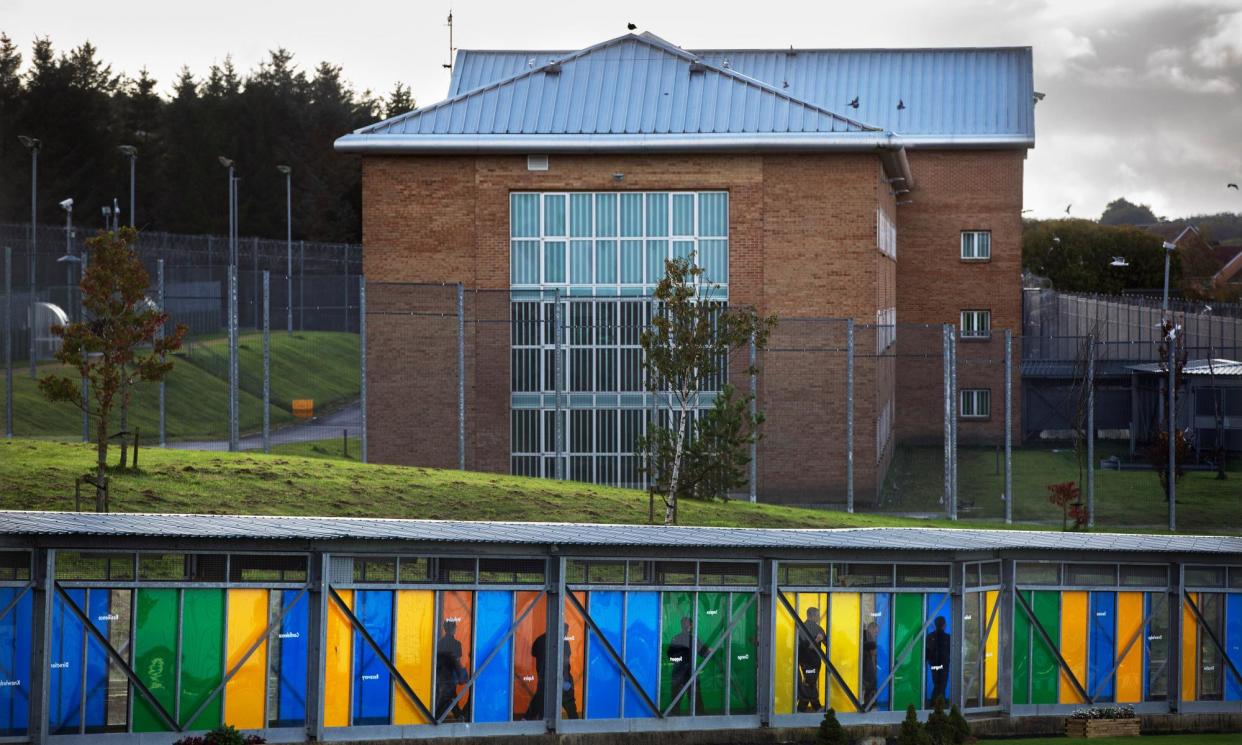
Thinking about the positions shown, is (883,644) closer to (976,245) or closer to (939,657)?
(939,657)

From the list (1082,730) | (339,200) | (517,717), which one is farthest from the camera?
(339,200)

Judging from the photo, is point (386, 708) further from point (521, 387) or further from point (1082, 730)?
point (521, 387)

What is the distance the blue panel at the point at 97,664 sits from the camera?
63.4 feet

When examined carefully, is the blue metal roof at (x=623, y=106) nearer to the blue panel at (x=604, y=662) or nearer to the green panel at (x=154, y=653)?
A: the blue panel at (x=604, y=662)

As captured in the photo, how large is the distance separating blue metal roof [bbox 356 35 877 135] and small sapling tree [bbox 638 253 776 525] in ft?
28.4

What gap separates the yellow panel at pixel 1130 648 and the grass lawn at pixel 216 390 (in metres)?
23.2

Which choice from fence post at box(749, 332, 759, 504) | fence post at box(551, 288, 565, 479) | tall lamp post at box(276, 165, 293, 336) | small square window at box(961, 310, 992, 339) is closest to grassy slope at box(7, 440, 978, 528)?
fence post at box(749, 332, 759, 504)

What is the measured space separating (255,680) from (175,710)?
950 millimetres

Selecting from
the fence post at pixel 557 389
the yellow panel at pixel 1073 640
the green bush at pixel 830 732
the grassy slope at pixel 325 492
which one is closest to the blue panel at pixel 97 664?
the grassy slope at pixel 325 492

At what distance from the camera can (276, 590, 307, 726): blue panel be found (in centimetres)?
2025

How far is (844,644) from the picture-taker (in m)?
23.2

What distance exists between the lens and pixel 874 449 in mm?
40938

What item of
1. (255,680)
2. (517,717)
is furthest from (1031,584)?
(255,680)

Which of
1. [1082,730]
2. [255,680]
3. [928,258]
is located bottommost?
[1082,730]
